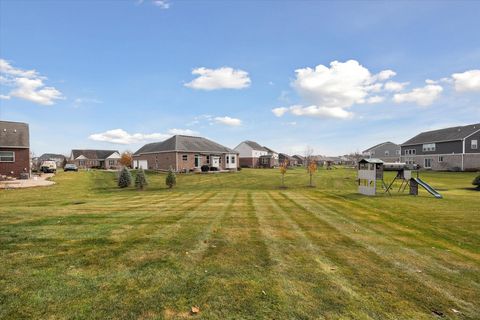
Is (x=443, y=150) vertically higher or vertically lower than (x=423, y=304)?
higher

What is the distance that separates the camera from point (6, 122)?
33875 mm

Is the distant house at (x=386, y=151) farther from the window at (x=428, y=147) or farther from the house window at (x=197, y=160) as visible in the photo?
the house window at (x=197, y=160)

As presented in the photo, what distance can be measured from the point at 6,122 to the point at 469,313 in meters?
45.6

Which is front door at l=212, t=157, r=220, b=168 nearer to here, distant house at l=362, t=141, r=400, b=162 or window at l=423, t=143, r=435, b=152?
window at l=423, t=143, r=435, b=152

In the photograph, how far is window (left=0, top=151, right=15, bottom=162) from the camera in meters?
31.2

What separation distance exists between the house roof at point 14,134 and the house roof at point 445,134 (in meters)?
69.8

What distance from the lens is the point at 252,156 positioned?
7375 centimetres

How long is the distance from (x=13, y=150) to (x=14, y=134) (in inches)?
99.9

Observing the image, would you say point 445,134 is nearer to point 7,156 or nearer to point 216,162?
point 216,162

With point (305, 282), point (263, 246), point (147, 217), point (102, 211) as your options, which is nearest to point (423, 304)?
point (305, 282)

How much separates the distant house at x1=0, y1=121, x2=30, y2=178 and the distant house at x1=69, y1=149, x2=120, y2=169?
160ft

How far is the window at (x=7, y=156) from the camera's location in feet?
102

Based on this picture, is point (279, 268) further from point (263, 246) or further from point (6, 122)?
point (6, 122)

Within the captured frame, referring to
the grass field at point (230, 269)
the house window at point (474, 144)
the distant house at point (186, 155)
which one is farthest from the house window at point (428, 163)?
the grass field at point (230, 269)
